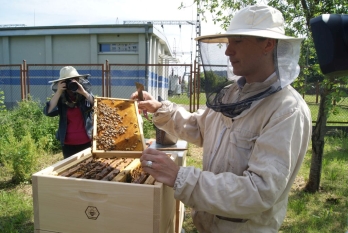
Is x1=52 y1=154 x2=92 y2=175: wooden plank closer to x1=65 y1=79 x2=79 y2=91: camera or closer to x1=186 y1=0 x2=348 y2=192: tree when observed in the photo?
x1=65 y1=79 x2=79 y2=91: camera

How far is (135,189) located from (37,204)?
596 mm

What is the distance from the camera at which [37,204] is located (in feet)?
5.26

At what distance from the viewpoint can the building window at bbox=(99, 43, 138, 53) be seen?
550 inches

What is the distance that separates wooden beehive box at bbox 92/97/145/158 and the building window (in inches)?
464

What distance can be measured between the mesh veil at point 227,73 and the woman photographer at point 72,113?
6.78 feet

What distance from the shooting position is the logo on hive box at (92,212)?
4.95 feet

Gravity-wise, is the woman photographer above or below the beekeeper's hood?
below

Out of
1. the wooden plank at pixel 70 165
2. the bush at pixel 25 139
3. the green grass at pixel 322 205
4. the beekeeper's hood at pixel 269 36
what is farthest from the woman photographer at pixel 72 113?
the beekeeper's hood at pixel 269 36

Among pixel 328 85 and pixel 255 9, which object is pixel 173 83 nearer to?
pixel 328 85

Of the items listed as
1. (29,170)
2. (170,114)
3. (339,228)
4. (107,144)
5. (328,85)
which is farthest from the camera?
(29,170)

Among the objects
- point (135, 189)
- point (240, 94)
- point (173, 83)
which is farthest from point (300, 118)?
point (173, 83)

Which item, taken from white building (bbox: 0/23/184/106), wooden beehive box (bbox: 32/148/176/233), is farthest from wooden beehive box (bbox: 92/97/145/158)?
white building (bbox: 0/23/184/106)

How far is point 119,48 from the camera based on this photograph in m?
14.1

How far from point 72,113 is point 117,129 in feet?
4.60
